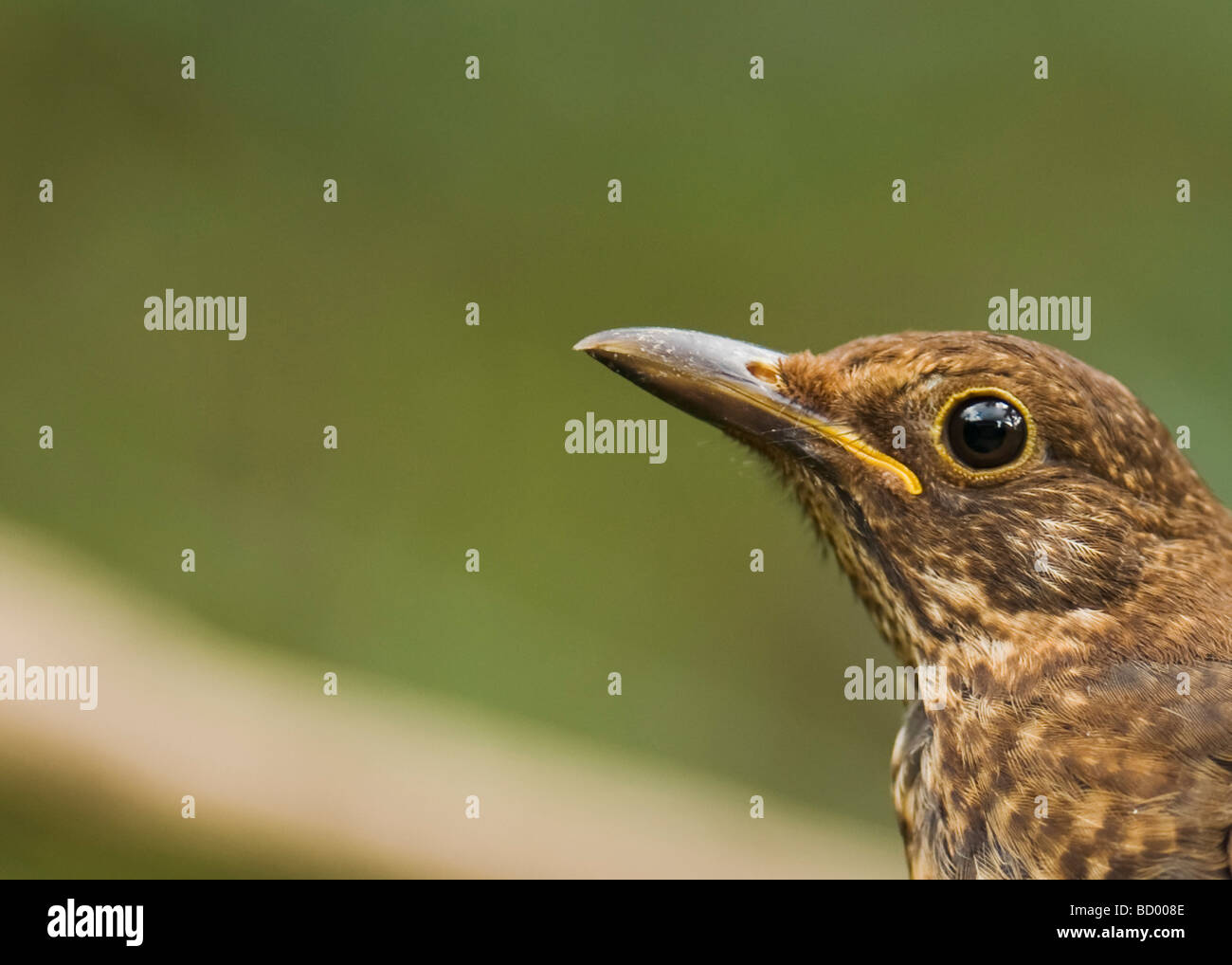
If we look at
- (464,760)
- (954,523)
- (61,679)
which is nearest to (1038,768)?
(954,523)

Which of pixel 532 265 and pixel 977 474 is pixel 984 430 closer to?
pixel 977 474

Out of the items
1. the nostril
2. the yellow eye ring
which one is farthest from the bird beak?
the yellow eye ring

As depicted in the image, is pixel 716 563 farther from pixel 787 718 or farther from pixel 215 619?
pixel 215 619

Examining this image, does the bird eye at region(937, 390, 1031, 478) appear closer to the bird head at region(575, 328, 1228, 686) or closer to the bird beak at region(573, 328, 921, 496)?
the bird head at region(575, 328, 1228, 686)

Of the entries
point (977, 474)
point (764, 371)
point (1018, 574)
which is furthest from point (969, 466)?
point (764, 371)

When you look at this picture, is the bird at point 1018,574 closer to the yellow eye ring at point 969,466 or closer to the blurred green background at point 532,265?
the yellow eye ring at point 969,466

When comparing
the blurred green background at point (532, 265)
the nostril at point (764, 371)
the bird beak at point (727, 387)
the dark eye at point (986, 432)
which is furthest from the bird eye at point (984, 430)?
the blurred green background at point (532, 265)

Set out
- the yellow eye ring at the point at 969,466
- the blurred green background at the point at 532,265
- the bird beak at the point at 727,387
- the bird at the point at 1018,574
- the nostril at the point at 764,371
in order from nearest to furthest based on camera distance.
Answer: the bird at the point at 1018,574 < the yellow eye ring at the point at 969,466 < the bird beak at the point at 727,387 < the nostril at the point at 764,371 < the blurred green background at the point at 532,265
